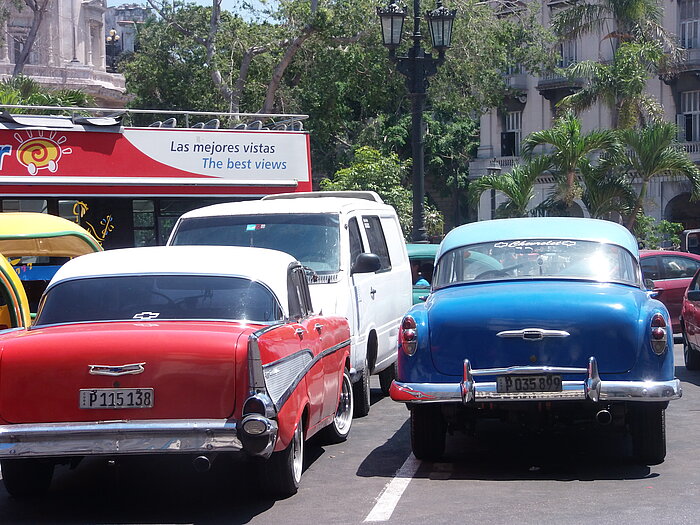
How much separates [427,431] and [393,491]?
921 millimetres

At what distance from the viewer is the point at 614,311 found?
7797mm

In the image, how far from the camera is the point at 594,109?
153 ft

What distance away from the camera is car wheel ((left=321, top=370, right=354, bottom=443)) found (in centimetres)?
925

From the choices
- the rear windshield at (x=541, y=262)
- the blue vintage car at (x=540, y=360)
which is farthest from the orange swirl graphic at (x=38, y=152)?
the blue vintage car at (x=540, y=360)

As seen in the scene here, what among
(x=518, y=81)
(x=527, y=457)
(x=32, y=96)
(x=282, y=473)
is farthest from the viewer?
(x=518, y=81)

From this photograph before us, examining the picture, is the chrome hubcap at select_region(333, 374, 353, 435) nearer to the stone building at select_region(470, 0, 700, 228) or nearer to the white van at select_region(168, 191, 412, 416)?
the white van at select_region(168, 191, 412, 416)

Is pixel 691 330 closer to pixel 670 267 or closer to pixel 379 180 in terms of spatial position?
pixel 670 267

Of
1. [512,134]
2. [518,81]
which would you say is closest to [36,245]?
[518,81]

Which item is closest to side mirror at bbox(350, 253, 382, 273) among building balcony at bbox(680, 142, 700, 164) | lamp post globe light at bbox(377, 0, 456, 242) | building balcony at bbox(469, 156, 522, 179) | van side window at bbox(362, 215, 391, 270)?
van side window at bbox(362, 215, 391, 270)

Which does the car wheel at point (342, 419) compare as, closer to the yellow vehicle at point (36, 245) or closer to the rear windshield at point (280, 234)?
the rear windshield at point (280, 234)

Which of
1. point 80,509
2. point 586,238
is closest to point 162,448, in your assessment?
point 80,509

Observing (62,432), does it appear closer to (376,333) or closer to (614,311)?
(614,311)

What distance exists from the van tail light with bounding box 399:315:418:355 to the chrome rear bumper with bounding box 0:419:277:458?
1820mm

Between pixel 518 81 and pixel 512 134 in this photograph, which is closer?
pixel 518 81
